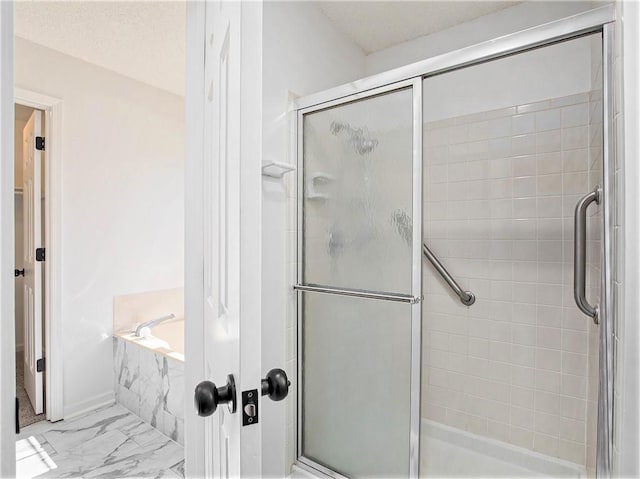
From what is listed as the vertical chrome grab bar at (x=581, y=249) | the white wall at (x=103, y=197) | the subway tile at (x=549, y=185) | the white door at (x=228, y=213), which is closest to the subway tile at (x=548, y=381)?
the vertical chrome grab bar at (x=581, y=249)

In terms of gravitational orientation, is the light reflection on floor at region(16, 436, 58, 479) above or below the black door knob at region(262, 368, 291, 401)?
below

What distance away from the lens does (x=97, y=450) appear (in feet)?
6.45

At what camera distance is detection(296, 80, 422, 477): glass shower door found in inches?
58.1

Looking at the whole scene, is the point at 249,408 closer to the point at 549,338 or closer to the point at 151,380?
the point at 549,338

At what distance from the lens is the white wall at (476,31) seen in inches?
73.7

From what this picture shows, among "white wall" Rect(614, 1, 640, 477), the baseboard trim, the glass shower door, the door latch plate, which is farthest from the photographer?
the baseboard trim

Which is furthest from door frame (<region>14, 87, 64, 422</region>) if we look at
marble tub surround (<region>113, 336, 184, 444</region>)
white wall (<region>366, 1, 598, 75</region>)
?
white wall (<region>366, 1, 598, 75</region>)

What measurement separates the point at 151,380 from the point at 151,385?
29 mm

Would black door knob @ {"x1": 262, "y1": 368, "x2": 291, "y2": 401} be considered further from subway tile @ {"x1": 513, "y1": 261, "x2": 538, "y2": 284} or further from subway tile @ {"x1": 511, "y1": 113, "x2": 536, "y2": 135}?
subway tile @ {"x1": 511, "y1": 113, "x2": 536, "y2": 135}

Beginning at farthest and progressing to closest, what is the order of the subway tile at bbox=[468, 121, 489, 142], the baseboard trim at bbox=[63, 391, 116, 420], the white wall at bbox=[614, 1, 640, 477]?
the baseboard trim at bbox=[63, 391, 116, 420]
the subway tile at bbox=[468, 121, 489, 142]
the white wall at bbox=[614, 1, 640, 477]

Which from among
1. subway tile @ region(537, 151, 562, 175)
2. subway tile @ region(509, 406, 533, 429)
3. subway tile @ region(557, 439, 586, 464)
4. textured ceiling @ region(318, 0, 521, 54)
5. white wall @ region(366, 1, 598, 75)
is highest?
textured ceiling @ region(318, 0, 521, 54)

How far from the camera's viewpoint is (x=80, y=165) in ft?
7.80

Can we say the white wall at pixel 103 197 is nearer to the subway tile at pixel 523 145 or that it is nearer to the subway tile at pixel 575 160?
the subway tile at pixel 523 145

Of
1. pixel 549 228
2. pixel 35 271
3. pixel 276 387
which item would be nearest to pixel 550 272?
pixel 549 228
